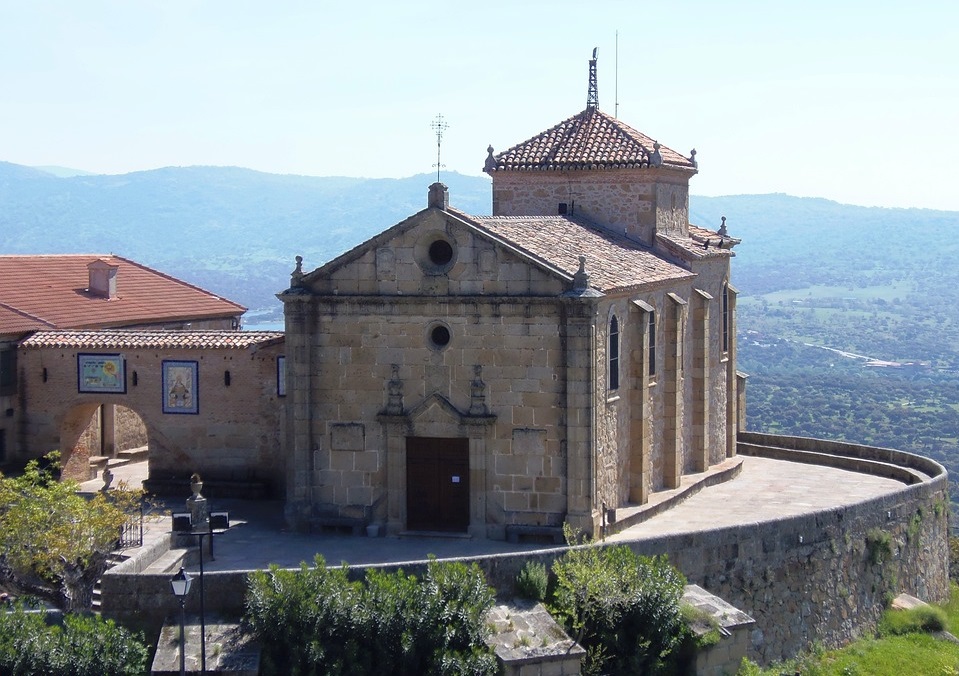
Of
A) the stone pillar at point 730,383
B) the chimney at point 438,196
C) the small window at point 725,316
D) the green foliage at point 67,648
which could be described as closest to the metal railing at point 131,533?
the green foliage at point 67,648

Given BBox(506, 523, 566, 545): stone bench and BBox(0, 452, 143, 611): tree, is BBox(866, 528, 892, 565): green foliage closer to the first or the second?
BBox(506, 523, 566, 545): stone bench

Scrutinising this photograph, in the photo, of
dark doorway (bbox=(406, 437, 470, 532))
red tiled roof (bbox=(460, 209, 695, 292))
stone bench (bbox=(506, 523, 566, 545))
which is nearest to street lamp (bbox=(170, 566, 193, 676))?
dark doorway (bbox=(406, 437, 470, 532))

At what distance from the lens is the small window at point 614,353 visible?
103 feet

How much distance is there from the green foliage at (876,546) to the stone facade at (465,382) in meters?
5.33

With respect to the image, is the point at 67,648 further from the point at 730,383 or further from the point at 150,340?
the point at 730,383

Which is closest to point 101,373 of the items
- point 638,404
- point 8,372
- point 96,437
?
point 8,372

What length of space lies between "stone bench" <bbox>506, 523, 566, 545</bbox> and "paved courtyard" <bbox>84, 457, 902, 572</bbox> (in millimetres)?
230

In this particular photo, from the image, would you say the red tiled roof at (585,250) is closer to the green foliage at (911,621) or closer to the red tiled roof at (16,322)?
the green foliage at (911,621)

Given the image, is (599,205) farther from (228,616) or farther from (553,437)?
(228,616)

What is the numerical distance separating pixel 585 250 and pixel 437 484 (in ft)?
23.4

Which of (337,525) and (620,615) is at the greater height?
(337,525)

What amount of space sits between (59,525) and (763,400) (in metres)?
126

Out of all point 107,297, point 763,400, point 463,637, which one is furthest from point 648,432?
point 763,400

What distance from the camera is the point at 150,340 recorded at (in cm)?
3491
